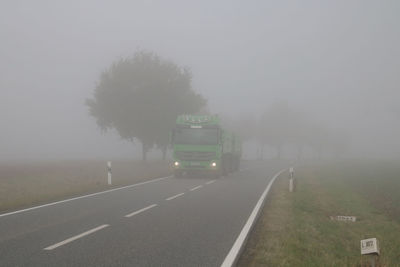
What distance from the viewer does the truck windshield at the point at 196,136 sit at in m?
23.6

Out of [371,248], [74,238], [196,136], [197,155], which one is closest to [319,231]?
[371,248]

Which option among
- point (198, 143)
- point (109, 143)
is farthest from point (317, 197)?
point (109, 143)

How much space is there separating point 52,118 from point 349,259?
119704 mm

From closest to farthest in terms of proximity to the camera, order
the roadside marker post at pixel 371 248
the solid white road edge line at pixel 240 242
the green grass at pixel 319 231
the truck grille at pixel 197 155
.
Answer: the roadside marker post at pixel 371 248 < the solid white road edge line at pixel 240 242 < the green grass at pixel 319 231 < the truck grille at pixel 197 155

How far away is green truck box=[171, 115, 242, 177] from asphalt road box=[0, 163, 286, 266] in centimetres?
950

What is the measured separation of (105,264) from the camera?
19.7 feet

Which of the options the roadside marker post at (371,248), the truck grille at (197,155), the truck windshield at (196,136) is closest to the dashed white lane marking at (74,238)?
the roadside marker post at (371,248)

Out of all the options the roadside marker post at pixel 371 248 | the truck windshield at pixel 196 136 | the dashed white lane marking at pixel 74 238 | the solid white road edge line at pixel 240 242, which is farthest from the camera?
the truck windshield at pixel 196 136

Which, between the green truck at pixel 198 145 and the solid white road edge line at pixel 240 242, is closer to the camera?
the solid white road edge line at pixel 240 242

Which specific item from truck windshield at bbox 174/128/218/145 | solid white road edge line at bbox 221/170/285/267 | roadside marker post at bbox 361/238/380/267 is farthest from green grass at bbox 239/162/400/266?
truck windshield at bbox 174/128/218/145

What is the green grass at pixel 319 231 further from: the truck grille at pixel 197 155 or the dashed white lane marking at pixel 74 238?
the truck grille at pixel 197 155

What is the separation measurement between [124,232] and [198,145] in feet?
50.2

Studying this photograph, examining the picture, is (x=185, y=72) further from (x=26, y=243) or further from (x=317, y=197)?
(x=26, y=243)

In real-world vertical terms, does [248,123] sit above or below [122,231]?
above
